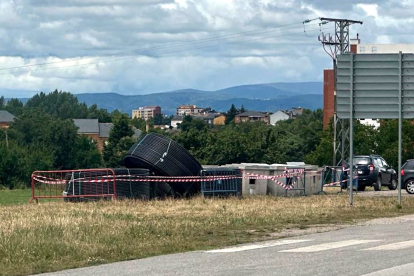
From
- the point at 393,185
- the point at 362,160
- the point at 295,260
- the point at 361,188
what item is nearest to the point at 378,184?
the point at 361,188

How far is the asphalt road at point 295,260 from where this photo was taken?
13078mm

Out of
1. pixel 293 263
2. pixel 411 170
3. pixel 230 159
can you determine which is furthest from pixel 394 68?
pixel 230 159

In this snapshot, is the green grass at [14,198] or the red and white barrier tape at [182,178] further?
the green grass at [14,198]

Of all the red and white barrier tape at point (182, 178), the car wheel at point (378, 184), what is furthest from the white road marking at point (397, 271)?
the car wheel at point (378, 184)

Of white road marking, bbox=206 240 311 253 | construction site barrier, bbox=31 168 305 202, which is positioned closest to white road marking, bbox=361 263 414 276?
white road marking, bbox=206 240 311 253

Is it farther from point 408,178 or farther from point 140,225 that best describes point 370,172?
point 140,225

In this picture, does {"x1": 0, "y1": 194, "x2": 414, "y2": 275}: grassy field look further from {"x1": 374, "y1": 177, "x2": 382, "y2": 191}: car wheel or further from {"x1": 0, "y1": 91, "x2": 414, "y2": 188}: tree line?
{"x1": 0, "y1": 91, "x2": 414, "y2": 188}: tree line

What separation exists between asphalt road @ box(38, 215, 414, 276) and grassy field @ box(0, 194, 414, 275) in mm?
835

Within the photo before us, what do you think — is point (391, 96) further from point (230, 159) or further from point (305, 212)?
point (230, 159)

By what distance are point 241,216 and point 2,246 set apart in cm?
835

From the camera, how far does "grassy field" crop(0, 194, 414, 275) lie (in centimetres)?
1547

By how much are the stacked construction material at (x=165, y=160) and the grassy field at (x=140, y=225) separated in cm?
337

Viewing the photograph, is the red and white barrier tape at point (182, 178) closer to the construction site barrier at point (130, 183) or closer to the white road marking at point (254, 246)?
the construction site barrier at point (130, 183)

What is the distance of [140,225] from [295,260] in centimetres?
613
